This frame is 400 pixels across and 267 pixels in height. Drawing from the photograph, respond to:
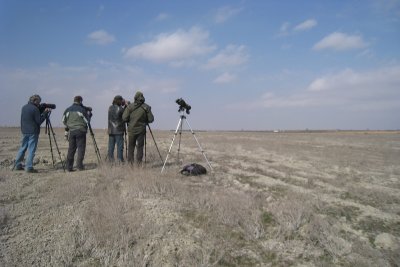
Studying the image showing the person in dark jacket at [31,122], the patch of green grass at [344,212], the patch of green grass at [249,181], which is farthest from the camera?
the person in dark jacket at [31,122]

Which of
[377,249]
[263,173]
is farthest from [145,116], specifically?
[377,249]

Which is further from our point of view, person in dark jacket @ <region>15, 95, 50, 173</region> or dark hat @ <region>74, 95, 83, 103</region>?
dark hat @ <region>74, 95, 83, 103</region>

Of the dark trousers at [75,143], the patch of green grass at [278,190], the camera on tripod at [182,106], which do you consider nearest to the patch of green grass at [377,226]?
the patch of green grass at [278,190]

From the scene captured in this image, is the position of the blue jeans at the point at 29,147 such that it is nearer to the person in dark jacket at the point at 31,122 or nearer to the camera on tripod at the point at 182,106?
the person in dark jacket at the point at 31,122

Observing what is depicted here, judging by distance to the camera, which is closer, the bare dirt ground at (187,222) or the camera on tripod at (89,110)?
the bare dirt ground at (187,222)

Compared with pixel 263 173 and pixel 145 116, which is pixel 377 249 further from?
pixel 145 116

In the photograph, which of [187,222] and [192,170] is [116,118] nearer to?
[192,170]

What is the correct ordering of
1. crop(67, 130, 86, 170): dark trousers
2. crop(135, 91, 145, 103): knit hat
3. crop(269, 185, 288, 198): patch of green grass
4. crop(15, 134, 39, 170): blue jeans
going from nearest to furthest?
crop(269, 185, 288, 198): patch of green grass → crop(15, 134, 39, 170): blue jeans → crop(67, 130, 86, 170): dark trousers → crop(135, 91, 145, 103): knit hat

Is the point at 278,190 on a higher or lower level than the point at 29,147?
lower

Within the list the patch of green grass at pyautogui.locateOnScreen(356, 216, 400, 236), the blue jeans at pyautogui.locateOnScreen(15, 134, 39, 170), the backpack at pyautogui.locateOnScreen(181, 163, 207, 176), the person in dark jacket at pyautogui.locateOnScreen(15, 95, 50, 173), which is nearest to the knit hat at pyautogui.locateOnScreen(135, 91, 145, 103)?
the backpack at pyautogui.locateOnScreen(181, 163, 207, 176)

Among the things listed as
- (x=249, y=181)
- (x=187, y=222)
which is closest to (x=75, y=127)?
(x=249, y=181)

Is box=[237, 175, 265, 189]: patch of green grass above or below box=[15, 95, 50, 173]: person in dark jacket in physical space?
below

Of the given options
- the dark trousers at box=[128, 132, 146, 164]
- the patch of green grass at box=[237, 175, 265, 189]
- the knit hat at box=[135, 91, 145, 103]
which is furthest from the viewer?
the dark trousers at box=[128, 132, 146, 164]

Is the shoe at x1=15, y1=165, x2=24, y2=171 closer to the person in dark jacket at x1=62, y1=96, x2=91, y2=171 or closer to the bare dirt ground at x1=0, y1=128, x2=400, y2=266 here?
the bare dirt ground at x1=0, y1=128, x2=400, y2=266
